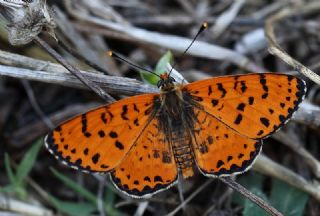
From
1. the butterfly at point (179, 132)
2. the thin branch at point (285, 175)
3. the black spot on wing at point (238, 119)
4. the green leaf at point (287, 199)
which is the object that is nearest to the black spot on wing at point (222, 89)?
the butterfly at point (179, 132)

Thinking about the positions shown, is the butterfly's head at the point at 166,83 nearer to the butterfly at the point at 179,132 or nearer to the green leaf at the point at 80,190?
the butterfly at the point at 179,132

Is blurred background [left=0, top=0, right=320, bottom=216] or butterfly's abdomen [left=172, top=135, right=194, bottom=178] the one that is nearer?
butterfly's abdomen [left=172, top=135, right=194, bottom=178]

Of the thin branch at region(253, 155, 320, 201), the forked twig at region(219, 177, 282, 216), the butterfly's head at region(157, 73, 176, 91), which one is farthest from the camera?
the thin branch at region(253, 155, 320, 201)

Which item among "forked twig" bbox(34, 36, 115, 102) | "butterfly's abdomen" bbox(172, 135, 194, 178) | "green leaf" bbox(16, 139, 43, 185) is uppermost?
"forked twig" bbox(34, 36, 115, 102)

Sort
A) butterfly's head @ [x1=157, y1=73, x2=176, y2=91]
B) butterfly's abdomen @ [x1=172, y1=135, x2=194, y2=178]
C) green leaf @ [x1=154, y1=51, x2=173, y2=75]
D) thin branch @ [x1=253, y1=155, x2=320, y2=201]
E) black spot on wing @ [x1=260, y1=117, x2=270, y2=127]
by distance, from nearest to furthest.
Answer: black spot on wing @ [x1=260, y1=117, x2=270, y2=127], butterfly's abdomen @ [x1=172, y1=135, x2=194, y2=178], butterfly's head @ [x1=157, y1=73, x2=176, y2=91], thin branch @ [x1=253, y1=155, x2=320, y2=201], green leaf @ [x1=154, y1=51, x2=173, y2=75]

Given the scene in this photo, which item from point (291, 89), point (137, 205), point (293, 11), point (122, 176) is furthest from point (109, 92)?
point (293, 11)

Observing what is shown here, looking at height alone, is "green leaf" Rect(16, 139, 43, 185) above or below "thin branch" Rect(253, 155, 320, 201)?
below

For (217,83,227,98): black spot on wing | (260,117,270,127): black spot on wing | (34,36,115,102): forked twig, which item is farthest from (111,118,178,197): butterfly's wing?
(260,117,270,127): black spot on wing

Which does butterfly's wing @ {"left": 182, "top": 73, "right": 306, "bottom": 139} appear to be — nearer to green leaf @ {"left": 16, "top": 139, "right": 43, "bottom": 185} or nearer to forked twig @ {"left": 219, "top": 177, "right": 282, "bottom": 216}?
forked twig @ {"left": 219, "top": 177, "right": 282, "bottom": 216}

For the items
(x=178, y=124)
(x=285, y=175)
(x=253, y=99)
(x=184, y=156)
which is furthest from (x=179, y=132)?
(x=285, y=175)
